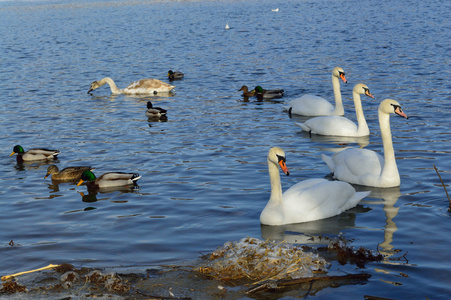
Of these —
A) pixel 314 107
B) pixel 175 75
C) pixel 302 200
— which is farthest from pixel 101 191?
pixel 175 75

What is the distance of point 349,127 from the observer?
15875 millimetres

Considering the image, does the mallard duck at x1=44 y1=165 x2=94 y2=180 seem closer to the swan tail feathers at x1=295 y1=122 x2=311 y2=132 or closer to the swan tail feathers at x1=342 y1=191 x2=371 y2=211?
the swan tail feathers at x1=342 y1=191 x2=371 y2=211

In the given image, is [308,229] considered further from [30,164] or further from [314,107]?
[314,107]

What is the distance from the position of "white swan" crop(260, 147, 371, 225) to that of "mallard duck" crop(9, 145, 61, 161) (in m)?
6.53

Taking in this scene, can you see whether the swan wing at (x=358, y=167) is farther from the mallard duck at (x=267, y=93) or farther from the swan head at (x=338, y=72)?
the mallard duck at (x=267, y=93)

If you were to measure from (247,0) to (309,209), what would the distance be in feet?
264

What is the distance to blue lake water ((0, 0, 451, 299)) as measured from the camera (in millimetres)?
9367

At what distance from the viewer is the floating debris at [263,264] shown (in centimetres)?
765

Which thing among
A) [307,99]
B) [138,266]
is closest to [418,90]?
[307,99]

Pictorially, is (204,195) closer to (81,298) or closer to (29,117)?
(81,298)

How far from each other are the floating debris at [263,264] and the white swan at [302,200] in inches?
73.5

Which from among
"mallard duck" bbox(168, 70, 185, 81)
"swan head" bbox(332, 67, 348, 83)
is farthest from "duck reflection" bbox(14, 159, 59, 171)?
"mallard duck" bbox(168, 70, 185, 81)

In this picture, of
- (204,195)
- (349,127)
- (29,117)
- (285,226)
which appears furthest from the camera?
(29,117)

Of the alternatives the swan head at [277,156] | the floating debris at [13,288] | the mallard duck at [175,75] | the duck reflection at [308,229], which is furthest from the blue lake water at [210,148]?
the floating debris at [13,288]
